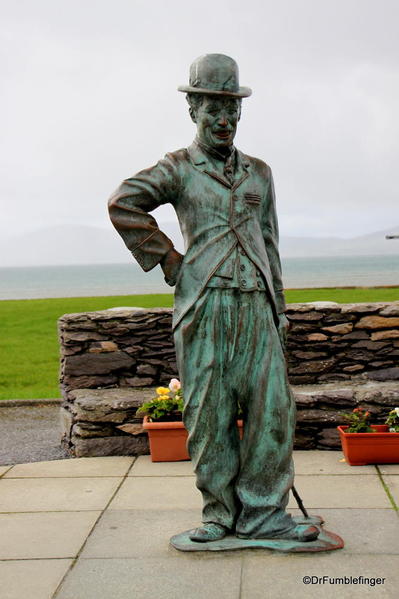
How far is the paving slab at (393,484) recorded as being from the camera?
6.00m

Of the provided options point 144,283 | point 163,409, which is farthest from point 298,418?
point 144,283

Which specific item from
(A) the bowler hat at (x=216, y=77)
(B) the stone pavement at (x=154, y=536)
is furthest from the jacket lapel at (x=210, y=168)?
(B) the stone pavement at (x=154, y=536)

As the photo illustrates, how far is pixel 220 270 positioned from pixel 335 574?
5.75 ft

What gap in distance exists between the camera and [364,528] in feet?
17.0

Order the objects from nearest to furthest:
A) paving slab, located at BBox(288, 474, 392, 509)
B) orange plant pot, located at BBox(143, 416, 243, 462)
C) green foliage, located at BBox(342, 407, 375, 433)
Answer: paving slab, located at BBox(288, 474, 392, 509)
green foliage, located at BBox(342, 407, 375, 433)
orange plant pot, located at BBox(143, 416, 243, 462)

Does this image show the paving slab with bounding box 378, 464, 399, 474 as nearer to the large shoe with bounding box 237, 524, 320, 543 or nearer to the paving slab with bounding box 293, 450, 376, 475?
the paving slab with bounding box 293, 450, 376, 475

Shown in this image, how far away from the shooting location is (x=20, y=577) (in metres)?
4.58

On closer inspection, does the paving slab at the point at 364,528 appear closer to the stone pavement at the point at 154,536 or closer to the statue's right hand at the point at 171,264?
the stone pavement at the point at 154,536

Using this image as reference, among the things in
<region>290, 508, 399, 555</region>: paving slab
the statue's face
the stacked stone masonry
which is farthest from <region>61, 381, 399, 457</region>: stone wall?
the statue's face

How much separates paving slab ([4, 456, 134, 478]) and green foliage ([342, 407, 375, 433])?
6.57 ft

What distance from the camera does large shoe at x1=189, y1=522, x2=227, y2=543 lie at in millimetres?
4695

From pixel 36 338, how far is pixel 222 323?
1348 cm

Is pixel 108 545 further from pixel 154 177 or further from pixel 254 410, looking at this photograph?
pixel 154 177

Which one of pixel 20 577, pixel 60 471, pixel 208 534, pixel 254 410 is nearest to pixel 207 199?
pixel 254 410
